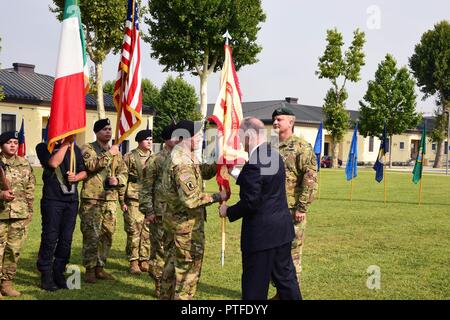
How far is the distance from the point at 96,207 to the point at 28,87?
40.1m

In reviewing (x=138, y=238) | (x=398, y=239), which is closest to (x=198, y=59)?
(x=398, y=239)

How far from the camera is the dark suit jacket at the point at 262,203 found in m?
5.00

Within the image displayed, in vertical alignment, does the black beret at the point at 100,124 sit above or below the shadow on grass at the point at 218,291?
above

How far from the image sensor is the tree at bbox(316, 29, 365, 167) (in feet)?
171

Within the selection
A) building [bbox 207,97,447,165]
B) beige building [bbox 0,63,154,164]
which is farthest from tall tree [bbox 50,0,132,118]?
building [bbox 207,97,447,165]

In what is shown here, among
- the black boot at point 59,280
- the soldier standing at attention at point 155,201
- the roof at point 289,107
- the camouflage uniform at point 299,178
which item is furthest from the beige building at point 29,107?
the camouflage uniform at point 299,178

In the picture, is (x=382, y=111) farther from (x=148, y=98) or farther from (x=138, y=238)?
(x=138, y=238)

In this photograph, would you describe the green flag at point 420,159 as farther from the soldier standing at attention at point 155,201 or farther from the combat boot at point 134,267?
the soldier standing at attention at point 155,201

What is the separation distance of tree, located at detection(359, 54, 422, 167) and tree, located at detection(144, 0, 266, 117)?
28.1 metres

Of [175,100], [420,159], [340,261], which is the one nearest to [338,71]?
[175,100]

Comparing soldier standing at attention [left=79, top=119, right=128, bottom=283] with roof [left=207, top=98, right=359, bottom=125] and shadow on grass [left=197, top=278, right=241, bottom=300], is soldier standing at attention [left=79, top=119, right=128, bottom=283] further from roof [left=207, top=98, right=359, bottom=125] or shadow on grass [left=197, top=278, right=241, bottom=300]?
roof [left=207, top=98, right=359, bottom=125]

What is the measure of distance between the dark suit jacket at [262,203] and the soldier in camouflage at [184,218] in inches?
19.9

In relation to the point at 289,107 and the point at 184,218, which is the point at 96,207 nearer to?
the point at 184,218

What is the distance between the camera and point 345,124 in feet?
178
